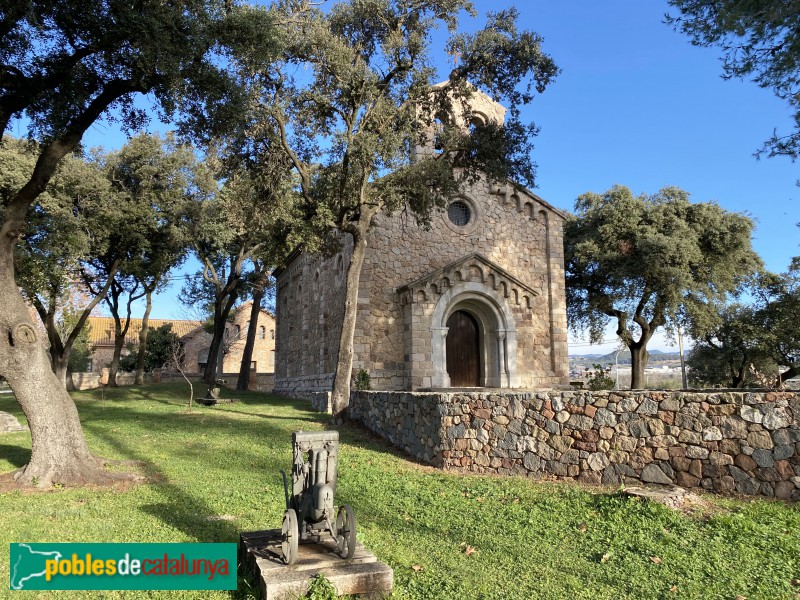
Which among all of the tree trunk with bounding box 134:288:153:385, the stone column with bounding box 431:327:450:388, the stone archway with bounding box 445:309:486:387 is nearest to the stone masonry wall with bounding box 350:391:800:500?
the stone column with bounding box 431:327:450:388

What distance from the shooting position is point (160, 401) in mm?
19969

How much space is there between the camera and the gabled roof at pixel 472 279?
16.7 metres

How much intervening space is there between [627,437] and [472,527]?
11.3 feet

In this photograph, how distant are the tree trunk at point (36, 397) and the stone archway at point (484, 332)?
416 inches

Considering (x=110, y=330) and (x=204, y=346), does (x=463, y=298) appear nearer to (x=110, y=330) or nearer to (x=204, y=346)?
(x=204, y=346)

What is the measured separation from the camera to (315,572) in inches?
157

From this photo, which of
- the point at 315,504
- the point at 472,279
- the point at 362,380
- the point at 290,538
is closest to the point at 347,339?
the point at 362,380

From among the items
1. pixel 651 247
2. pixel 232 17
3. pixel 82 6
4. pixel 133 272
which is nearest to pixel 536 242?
pixel 651 247

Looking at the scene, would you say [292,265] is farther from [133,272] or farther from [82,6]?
[82,6]

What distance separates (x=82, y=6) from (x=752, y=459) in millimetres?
11789

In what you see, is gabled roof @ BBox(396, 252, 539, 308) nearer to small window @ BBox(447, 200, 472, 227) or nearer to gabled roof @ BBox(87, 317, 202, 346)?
small window @ BBox(447, 200, 472, 227)

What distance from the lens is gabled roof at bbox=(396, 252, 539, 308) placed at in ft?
54.9

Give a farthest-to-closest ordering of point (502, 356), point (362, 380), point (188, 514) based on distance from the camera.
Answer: point (502, 356) < point (362, 380) < point (188, 514)

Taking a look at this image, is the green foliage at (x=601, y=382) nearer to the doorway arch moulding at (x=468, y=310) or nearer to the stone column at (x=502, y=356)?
the doorway arch moulding at (x=468, y=310)
